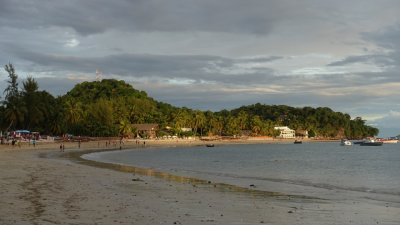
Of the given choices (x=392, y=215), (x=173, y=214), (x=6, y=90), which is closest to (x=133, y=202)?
(x=173, y=214)

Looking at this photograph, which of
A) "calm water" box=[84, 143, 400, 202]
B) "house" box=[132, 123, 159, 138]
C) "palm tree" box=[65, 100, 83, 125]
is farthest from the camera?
"house" box=[132, 123, 159, 138]

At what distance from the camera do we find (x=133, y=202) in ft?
50.0

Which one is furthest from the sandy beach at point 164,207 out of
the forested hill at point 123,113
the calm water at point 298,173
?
the forested hill at point 123,113

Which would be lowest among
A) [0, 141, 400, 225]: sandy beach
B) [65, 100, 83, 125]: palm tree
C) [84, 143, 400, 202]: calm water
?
[84, 143, 400, 202]: calm water

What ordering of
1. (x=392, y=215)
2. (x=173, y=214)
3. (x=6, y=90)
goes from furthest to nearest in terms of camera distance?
(x=6, y=90) < (x=392, y=215) < (x=173, y=214)

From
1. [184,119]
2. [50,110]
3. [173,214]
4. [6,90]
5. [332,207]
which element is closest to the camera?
[173,214]

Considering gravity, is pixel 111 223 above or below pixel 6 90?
below

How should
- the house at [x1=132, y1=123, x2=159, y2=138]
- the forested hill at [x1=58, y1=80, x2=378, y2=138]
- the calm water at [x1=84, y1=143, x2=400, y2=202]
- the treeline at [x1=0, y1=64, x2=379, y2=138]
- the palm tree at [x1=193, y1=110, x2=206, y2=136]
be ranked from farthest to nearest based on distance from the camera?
the palm tree at [x1=193, y1=110, x2=206, y2=136]
the house at [x1=132, y1=123, x2=159, y2=138]
the forested hill at [x1=58, y1=80, x2=378, y2=138]
the treeline at [x1=0, y1=64, x2=379, y2=138]
the calm water at [x1=84, y1=143, x2=400, y2=202]

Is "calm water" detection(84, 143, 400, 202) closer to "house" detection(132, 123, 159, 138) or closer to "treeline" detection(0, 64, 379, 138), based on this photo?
"treeline" detection(0, 64, 379, 138)

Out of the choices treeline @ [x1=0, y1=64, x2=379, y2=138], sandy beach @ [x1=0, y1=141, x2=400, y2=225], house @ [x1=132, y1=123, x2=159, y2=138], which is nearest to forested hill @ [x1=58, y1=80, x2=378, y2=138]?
treeline @ [x1=0, y1=64, x2=379, y2=138]

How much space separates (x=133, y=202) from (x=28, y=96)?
8535cm

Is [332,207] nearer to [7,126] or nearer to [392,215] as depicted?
[392,215]

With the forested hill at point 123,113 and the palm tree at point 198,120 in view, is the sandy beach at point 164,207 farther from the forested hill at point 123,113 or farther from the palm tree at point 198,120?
the palm tree at point 198,120

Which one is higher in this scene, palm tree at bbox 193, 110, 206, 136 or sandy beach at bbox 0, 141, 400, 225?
palm tree at bbox 193, 110, 206, 136
